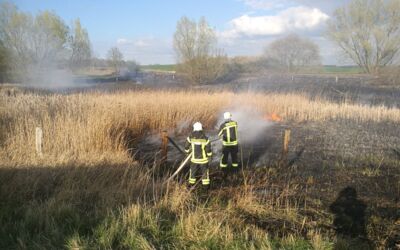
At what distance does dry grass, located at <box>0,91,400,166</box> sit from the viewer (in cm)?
723

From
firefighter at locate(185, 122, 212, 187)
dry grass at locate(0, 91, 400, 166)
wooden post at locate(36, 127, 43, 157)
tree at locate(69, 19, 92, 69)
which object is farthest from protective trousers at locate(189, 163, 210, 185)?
tree at locate(69, 19, 92, 69)

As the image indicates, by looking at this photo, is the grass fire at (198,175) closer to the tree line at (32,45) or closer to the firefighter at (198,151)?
the firefighter at (198,151)

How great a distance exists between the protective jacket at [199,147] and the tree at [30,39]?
96.8 feet

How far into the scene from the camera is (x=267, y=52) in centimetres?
4912

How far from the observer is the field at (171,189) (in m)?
4.12

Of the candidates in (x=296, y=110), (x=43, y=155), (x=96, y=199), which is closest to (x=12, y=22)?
(x=296, y=110)

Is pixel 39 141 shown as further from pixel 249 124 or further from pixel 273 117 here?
pixel 273 117

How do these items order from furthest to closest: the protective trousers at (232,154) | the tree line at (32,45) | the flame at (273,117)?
the tree line at (32,45) → the flame at (273,117) → the protective trousers at (232,154)

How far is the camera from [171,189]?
19.4 ft

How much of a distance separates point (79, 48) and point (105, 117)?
38.9 metres

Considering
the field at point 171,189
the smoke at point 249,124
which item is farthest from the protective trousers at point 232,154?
the smoke at point 249,124

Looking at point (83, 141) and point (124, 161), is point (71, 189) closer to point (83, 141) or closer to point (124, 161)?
point (124, 161)

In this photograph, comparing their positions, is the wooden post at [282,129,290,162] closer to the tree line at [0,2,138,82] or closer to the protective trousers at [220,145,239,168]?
the protective trousers at [220,145,239,168]

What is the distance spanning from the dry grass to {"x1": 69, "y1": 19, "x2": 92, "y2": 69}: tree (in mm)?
32281
